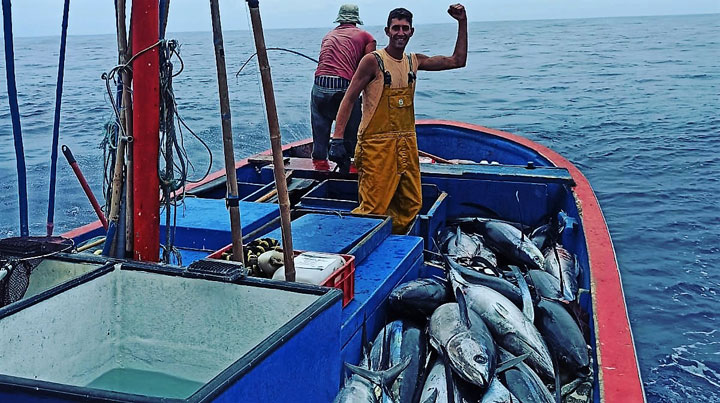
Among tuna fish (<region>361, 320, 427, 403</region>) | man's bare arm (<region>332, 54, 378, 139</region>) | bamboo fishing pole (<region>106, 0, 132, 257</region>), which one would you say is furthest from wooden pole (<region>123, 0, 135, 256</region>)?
man's bare arm (<region>332, 54, 378, 139</region>)

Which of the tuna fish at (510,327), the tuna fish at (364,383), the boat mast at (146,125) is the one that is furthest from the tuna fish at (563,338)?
the boat mast at (146,125)

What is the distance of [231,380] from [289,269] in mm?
1215

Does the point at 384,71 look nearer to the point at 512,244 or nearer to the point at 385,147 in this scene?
the point at 385,147

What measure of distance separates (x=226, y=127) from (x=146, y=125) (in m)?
0.36

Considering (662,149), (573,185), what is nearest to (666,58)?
(662,149)

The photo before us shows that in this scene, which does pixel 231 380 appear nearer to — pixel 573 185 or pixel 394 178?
pixel 394 178

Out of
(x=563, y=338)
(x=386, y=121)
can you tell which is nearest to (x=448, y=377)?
(x=563, y=338)

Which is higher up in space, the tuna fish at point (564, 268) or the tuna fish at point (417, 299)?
the tuna fish at point (417, 299)

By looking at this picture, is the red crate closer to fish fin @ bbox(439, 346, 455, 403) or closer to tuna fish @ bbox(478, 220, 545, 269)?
fish fin @ bbox(439, 346, 455, 403)

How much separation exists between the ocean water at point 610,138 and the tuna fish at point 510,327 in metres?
2.34

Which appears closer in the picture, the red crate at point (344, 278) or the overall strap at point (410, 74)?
the red crate at point (344, 278)

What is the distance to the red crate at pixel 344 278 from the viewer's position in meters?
3.45

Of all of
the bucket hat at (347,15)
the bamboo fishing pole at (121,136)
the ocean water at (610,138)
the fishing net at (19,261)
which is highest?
the bucket hat at (347,15)

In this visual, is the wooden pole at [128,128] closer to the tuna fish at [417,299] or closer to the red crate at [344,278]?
the red crate at [344,278]
